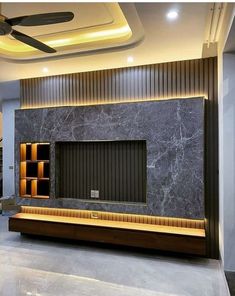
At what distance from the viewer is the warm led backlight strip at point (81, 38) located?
379 centimetres

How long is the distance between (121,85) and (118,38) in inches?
41.2

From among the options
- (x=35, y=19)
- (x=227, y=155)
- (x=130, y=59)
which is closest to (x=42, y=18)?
(x=35, y=19)

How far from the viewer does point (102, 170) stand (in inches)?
195

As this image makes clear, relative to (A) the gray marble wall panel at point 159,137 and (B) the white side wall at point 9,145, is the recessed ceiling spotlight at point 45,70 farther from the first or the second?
(B) the white side wall at point 9,145

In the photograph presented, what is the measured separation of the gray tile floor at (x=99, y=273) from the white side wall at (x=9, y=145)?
318 centimetres

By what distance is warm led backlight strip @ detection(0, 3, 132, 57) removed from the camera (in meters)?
3.79

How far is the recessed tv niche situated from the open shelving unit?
0.28 meters

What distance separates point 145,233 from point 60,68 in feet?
10.9

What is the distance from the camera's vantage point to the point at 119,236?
4.32 m

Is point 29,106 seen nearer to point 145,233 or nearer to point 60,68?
point 60,68

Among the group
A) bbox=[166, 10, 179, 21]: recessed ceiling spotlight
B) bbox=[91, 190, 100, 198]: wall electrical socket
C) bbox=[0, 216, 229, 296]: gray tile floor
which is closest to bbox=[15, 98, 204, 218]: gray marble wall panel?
bbox=[91, 190, 100, 198]: wall electrical socket

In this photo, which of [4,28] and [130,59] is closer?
[4,28]

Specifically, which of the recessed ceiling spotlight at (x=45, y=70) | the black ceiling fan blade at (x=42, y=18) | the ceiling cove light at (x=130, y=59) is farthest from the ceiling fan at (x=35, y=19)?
the recessed ceiling spotlight at (x=45, y=70)

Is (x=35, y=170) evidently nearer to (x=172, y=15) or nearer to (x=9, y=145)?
(x=9, y=145)
